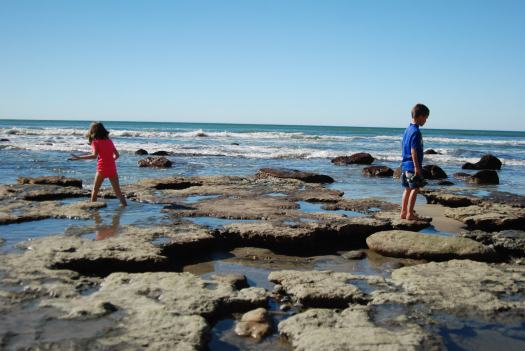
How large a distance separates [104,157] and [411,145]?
4.69 m

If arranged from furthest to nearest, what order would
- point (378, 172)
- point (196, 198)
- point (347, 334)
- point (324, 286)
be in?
point (378, 172), point (196, 198), point (324, 286), point (347, 334)

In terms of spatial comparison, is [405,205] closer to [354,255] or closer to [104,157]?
[354,255]

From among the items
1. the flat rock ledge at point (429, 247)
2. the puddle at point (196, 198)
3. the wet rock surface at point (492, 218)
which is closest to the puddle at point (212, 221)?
the puddle at point (196, 198)

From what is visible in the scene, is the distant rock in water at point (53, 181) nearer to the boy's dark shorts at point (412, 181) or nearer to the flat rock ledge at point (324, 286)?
the boy's dark shorts at point (412, 181)

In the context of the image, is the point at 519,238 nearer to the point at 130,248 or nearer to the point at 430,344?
the point at 430,344

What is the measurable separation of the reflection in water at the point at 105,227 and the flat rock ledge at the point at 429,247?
9.48ft

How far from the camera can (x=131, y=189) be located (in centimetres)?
875

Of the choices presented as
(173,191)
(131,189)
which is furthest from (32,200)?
(173,191)

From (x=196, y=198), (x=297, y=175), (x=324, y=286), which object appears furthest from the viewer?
(x=297, y=175)

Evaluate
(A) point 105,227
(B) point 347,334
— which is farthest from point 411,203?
(A) point 105,227

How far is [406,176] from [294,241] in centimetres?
226

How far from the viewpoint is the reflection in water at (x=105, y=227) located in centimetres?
513

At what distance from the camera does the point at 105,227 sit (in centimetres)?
555

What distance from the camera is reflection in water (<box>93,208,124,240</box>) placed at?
513 centimetres
